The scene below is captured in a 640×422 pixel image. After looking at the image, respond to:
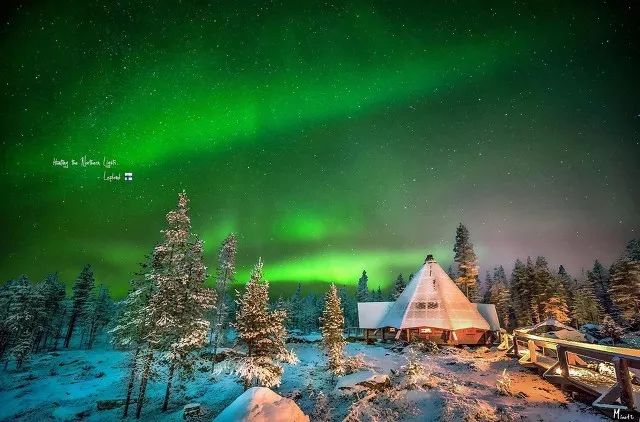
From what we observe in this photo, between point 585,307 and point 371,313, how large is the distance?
5221 cm

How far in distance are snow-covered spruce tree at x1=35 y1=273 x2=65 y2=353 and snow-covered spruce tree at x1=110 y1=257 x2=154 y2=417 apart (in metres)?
45.2

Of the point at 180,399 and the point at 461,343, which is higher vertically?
the point at 461,343

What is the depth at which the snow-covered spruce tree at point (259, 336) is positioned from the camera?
1836 cm

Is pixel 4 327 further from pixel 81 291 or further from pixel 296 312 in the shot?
pixel 296 312

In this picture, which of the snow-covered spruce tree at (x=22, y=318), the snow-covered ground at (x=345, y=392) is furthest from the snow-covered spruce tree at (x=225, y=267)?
the snow-covered spruce tree at (x=22, y=318)

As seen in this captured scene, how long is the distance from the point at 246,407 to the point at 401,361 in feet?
64.8

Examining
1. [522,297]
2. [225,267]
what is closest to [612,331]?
[522,297]

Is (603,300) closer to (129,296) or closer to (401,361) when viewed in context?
(401,361)

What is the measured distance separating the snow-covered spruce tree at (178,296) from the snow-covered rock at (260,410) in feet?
40.4

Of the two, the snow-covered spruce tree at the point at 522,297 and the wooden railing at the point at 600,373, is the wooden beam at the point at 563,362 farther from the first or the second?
the snow-covered spruce tree at the point at 522,297

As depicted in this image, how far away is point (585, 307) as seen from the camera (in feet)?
206

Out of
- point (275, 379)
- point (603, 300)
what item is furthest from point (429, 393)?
point (603, 300)

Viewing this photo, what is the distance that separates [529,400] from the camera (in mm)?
12016

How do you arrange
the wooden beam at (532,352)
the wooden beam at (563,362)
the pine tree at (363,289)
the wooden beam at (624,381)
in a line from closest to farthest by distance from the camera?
1. the wooden beam at (624,381)
2. the wooden beam at (563,362)
3. the wooden beam at (532,352)
4. the pine tree at (363,289)
